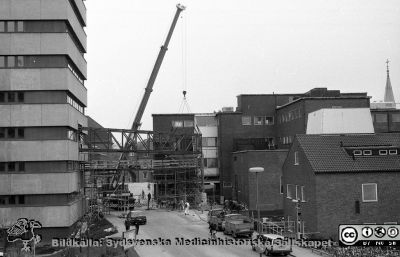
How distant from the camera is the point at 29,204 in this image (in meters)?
42.0

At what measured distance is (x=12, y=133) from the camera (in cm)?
4197

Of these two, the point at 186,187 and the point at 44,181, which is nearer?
the point at 44,181

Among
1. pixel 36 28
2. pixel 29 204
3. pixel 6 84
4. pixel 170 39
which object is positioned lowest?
pixel 29 204

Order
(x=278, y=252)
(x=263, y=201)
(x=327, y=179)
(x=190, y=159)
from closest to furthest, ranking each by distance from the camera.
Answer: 1. (x=278, y=252)
2. (x=327, y=179)
3. (x=263, y=201)
4. (x=190, y=159)

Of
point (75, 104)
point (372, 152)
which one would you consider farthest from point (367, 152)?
point (75, 104)

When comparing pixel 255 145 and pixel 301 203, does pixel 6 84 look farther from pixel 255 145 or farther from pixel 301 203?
pixel 255 145

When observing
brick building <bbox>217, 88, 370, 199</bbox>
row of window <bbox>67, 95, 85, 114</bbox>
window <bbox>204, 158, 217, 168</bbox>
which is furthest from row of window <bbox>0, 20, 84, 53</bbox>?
window <bbox>204, 158, 217, 168</bbox>

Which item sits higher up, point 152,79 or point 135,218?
point 152,79

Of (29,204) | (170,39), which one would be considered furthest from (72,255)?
(170,39)

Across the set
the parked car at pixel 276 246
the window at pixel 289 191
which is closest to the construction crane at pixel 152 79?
the window at pixel 289 191

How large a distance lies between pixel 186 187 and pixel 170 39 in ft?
66.9

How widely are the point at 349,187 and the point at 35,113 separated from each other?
24.5 m

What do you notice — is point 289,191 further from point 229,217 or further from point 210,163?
point 210,163

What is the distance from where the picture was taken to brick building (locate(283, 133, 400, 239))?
130 feet
